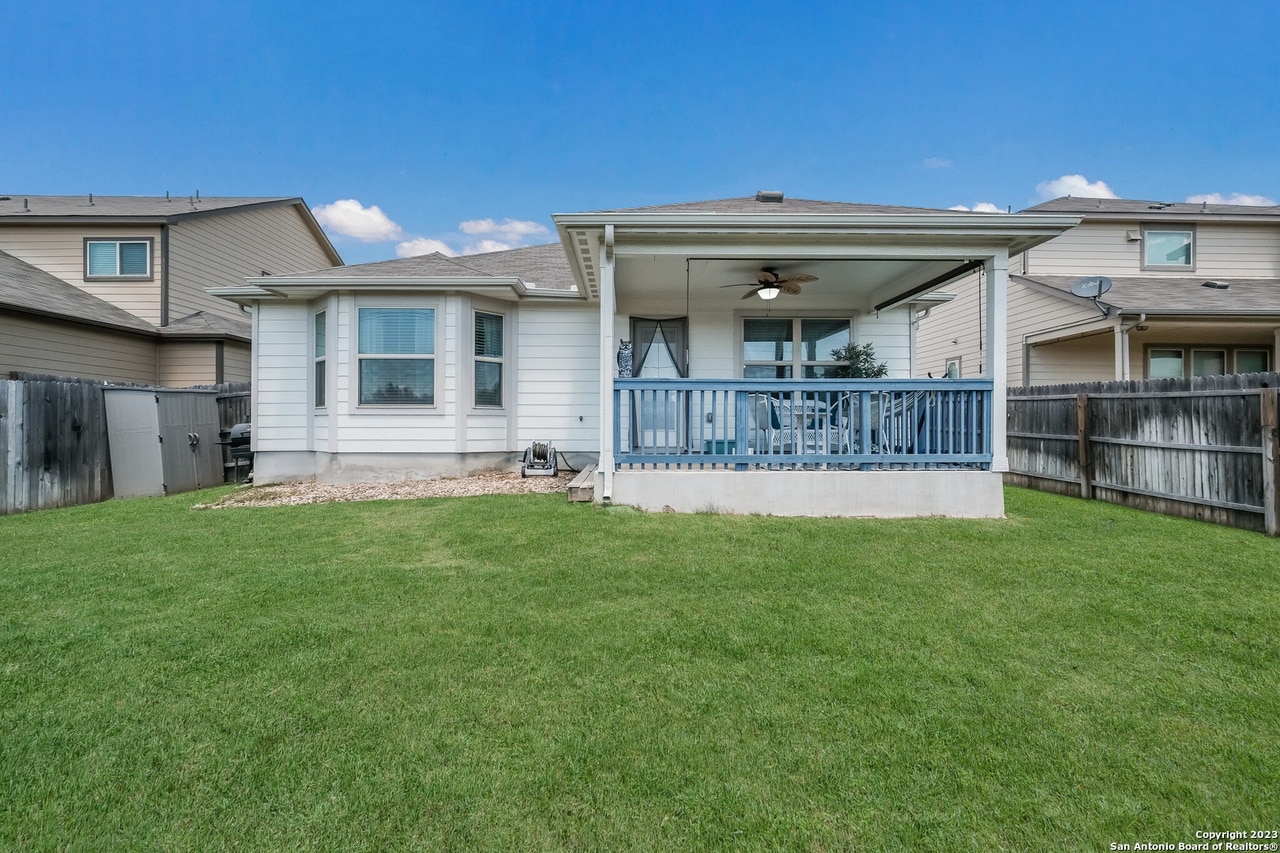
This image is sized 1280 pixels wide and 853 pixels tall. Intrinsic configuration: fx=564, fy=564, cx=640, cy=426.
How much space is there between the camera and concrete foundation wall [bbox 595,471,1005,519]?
17.7 feet

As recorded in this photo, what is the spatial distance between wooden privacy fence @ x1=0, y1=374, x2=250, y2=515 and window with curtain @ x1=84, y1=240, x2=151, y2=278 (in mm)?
6137

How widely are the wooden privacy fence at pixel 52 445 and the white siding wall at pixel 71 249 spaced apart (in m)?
5.87

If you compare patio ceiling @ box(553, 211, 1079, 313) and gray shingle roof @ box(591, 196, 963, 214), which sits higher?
gray shingle roof @ box(591, 196, 963, 214)

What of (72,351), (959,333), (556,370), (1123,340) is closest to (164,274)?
(72,351)

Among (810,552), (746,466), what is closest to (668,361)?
(746,466)

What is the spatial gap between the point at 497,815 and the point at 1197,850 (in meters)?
1.84

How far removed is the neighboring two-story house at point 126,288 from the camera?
9.95 metres

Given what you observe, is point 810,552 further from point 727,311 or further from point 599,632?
point 727,311

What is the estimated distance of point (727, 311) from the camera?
8.06 m

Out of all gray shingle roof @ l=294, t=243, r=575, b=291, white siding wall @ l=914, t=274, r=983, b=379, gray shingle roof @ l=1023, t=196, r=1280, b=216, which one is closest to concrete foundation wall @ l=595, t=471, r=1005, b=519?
gray shingle roof @ l=294, t=243, r=575, b=291

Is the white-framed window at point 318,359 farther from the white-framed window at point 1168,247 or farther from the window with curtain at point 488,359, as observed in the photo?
the white-framed window at point 1168,247

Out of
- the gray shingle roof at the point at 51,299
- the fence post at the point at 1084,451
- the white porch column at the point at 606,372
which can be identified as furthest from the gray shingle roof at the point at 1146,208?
the gray shingle roof at the point at 51,299

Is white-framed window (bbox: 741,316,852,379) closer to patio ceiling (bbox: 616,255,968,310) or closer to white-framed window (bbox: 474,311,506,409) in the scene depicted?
patio ceiling (bbox: 616,255,968,310)

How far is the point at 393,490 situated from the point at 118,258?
397 inches
